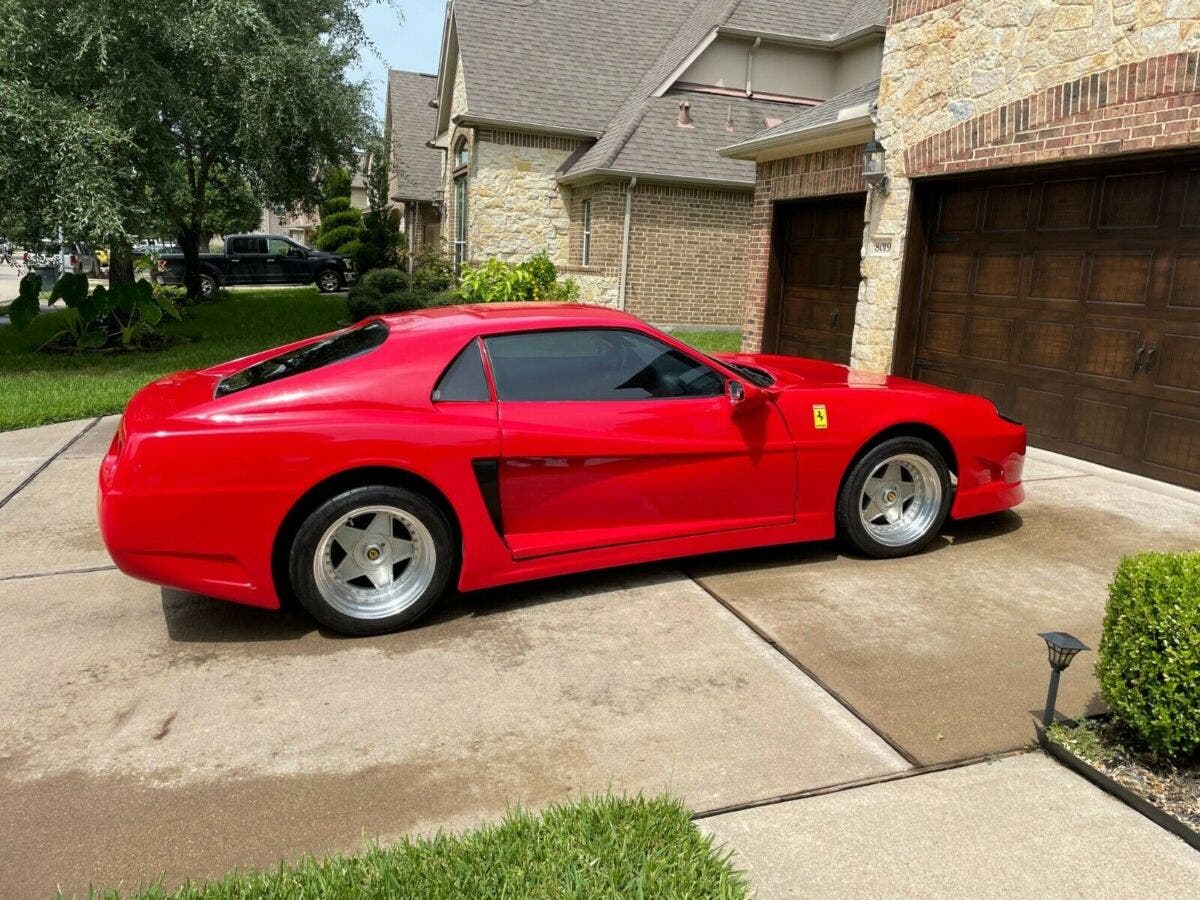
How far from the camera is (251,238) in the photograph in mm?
28984

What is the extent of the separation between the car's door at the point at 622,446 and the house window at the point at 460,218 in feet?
56.2

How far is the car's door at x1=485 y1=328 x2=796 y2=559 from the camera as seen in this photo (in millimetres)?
4289

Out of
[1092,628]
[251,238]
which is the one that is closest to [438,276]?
[251,238]

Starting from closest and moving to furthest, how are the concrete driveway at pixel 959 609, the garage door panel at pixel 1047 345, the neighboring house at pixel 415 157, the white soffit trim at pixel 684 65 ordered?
1. the concrete driveway at pixel 959 609
2. the garage door panel at pixel 1047 345
3. the white soffit trim at pixel 684 65
4. the neighboring house at pixel 415 157

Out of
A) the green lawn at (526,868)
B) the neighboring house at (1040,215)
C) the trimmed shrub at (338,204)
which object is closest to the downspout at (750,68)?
the neighboring house at (1040,215)

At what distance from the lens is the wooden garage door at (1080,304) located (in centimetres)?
672

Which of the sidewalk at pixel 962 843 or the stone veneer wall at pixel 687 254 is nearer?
the sidewalk at pixel 962 843

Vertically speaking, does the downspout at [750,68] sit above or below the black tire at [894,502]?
above

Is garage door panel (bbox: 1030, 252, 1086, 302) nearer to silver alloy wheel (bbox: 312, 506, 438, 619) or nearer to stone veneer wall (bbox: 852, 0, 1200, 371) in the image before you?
stone veneer wall (bbox: 852, 0, 1200, 371)

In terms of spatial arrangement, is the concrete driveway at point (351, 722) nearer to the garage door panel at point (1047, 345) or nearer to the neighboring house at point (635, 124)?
the garage door panel at point (1047, 345)

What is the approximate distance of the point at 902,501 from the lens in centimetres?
525

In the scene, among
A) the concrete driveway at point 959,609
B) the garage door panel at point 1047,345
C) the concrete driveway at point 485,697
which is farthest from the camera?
the garage door panel at point 1047,345

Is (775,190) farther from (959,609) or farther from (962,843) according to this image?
(962,843)

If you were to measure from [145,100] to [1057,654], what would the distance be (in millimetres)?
12260
